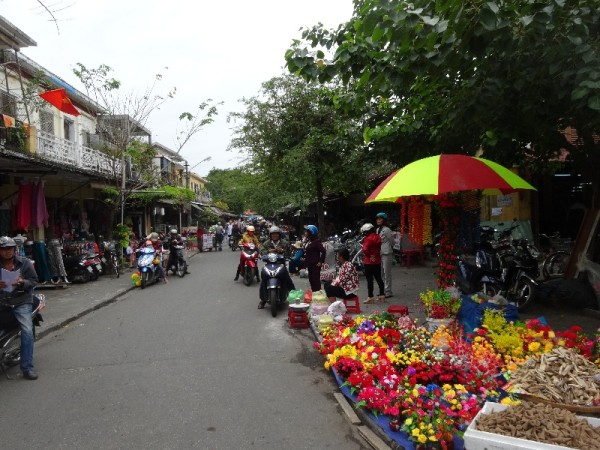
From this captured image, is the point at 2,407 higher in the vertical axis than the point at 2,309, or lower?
lower

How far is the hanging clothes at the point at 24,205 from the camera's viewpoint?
452 inches

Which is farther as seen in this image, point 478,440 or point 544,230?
point 544,230

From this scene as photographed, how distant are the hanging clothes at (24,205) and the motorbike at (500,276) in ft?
34.9

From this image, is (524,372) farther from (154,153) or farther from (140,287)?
(154,153)

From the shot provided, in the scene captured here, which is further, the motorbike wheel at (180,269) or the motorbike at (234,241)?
the motorbike at (234,241)

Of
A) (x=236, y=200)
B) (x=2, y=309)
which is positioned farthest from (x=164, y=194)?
(x=236, y=200)

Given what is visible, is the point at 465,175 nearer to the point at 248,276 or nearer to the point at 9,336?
the point at 9,336

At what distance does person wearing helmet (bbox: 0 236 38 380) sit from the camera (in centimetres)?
549

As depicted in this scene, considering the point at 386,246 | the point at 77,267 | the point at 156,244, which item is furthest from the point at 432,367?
the point at 77,267

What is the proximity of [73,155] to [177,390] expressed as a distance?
44.8ft

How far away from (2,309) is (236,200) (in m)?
62.2

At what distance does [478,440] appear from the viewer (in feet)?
9.87

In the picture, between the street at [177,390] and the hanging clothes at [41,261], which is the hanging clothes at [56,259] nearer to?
the hanging clothes at [41,261]

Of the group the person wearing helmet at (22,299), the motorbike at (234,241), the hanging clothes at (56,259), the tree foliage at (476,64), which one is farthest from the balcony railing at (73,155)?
the motorbike at (234,241)
